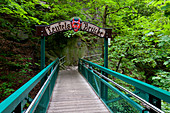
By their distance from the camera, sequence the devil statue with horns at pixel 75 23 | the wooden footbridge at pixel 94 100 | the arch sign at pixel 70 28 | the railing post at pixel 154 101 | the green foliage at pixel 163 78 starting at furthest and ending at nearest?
the green foliage at pixel 163 78 → the devil statue with horns at pixel 75 23 → the arch sign at pixel 70 28 → the railing post at pixel 154 101 → the wooden footbridge at pixel 94 100

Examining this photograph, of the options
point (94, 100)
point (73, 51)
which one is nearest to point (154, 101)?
point (94, 100)

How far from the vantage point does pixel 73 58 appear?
617 inches

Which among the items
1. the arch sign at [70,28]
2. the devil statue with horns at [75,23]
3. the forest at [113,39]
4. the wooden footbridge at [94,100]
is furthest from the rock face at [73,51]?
the wooden footbridge at [94,100]

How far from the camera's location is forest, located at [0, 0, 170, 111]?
5.17 meters

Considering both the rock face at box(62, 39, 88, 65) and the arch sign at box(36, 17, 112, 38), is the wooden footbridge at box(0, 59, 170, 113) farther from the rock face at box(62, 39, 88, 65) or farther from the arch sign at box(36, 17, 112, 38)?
the rock face at box(62, 39, 88, 65)

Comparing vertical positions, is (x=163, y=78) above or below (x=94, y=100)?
above

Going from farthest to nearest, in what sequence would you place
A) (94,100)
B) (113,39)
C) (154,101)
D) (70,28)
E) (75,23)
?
(113,39)
(70,28)
(75,23)
(94,100)
(154,101)

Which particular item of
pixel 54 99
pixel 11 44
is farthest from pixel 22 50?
pixel 54 99

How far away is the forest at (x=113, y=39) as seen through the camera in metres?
5.17

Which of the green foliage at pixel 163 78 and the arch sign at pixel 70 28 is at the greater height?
the arch sign at pixel 70 28

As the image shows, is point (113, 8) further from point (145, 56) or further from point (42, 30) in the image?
point (42, 30)

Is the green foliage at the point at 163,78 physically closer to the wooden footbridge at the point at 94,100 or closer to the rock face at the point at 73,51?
the wooden footbridge at the point at 94,100

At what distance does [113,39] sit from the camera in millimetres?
10016

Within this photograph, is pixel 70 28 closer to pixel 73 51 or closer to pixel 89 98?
pixel 89 98
